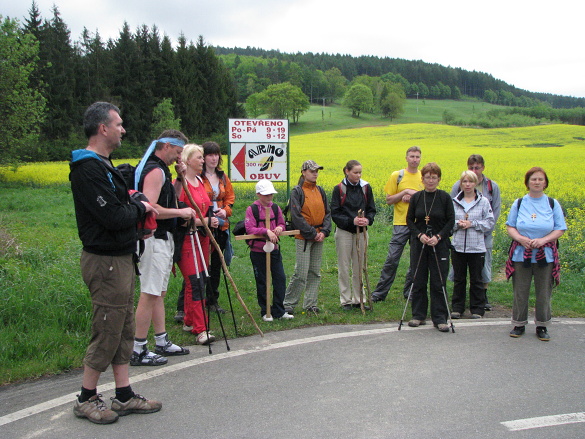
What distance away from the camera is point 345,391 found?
4184 millimetres

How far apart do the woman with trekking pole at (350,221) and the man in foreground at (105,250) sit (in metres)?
3.49

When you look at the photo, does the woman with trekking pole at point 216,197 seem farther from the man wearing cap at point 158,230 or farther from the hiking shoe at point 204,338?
the man wearing cap at point 158,230

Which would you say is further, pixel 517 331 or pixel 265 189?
pixel 265 189

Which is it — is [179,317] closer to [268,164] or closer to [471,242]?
[471,242]

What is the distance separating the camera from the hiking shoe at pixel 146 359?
187 inches

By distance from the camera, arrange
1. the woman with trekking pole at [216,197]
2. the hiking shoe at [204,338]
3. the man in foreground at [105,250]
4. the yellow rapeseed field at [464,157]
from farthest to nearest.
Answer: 1. the yellow rapeseed field at [464,157]
2. the woman with trekking pole at [216,197]
3. the hiking shoe at [204,338]
4. the man in foreground at [105,250]

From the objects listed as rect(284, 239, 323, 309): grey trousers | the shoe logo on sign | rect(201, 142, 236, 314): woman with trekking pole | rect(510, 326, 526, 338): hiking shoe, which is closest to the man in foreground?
rect(201, 142, 236, 314): woman with trekking pole

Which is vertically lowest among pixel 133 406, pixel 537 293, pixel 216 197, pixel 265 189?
pixel 133 406

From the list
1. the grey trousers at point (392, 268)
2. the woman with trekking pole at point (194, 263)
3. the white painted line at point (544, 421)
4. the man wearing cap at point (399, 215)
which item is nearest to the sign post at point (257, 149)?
the man wearing cap at point (399, 215)

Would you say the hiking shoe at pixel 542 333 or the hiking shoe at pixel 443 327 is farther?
the hiking shoe at pixel 443 327

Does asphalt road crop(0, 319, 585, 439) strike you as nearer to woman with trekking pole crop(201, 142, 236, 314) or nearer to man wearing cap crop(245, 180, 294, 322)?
man wearing cap crop(245, 180, 294, 322)

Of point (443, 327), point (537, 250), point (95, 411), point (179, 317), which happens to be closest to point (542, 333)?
point (537, 250)

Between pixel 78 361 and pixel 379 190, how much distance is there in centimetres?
1305

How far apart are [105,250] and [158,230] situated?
43.4 inches
